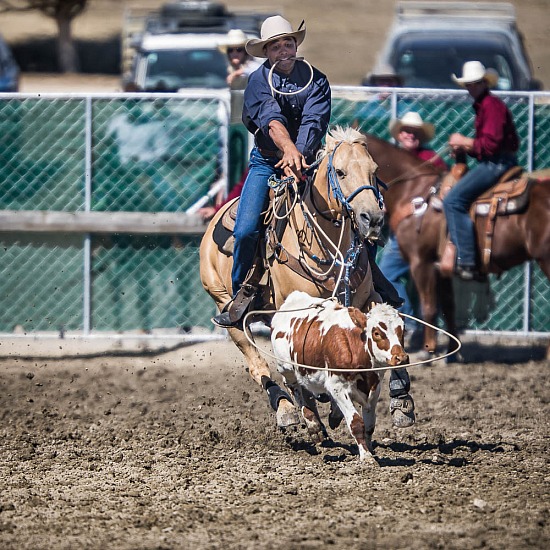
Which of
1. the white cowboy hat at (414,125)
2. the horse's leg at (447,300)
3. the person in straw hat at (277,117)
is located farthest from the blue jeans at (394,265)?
the person in straw hat at (277,117)

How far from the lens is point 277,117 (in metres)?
6.44

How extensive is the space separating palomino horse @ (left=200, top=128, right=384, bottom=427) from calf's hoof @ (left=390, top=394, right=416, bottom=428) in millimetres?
599

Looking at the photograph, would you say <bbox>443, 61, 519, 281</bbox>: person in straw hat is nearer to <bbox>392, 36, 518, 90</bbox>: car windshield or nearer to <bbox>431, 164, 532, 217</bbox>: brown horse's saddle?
<bbox>431, 164, 532, 217</bbox>: brown horse's saddle

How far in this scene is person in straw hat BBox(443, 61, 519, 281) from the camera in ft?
30.8

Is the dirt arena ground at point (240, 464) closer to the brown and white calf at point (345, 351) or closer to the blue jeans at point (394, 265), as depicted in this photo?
the brown and white calf at point (345, 351)

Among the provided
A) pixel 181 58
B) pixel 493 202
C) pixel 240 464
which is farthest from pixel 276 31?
pixel 181 58

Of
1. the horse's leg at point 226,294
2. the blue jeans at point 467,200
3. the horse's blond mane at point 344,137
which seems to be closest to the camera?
the horse's blond mane at point 344,137

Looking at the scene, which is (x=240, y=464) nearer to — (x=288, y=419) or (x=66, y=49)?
(x=288, y=419)

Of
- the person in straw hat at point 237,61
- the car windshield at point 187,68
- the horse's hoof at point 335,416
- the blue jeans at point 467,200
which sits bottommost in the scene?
the car windshield at point 187,68

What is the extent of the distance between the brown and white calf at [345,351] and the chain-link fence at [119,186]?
4.17 metres

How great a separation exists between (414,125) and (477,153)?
1017 millimetres

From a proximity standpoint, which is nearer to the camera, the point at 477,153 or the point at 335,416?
the point at 335,416

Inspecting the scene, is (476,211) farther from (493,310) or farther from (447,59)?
(447,59)

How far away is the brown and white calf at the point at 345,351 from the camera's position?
5.86m
